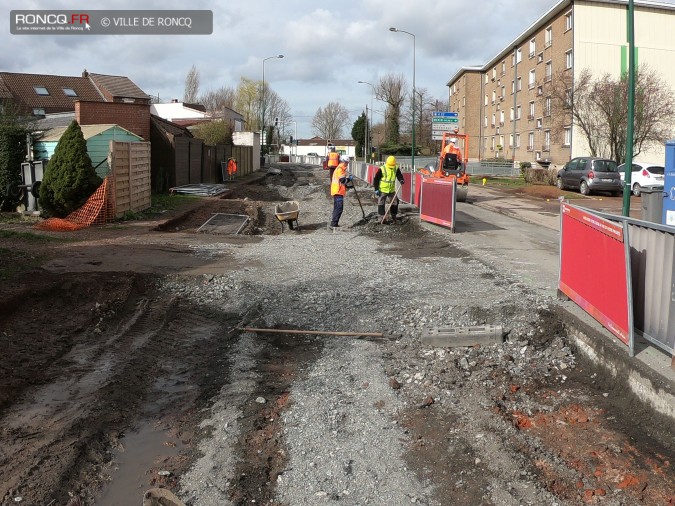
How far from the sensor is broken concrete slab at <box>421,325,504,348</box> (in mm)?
6617

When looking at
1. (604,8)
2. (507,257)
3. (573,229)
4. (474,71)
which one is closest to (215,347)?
(573,229)

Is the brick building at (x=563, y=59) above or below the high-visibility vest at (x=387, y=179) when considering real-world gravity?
above

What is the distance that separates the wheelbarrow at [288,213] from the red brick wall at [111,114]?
11.5 m

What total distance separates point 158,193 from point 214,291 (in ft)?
56.7

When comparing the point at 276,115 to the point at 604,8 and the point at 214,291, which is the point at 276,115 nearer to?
the point at 604,8

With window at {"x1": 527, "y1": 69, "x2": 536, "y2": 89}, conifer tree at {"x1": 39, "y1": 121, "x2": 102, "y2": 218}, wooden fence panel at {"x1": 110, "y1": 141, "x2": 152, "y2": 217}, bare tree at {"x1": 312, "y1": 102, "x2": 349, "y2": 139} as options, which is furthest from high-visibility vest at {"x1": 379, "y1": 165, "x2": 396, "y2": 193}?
bare tree at {"x1": 312, "y1": 102, "x2": 349, "y2": 139}

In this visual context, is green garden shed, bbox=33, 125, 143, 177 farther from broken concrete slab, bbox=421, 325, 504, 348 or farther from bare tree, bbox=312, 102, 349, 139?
bare tree, bbox=312, 102, 349, 139

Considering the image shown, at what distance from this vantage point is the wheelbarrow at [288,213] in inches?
652

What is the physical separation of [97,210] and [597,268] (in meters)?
12.9

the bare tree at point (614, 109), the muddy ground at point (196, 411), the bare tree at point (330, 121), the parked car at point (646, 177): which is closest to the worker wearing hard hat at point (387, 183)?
the muddy ground at point (196, 411)

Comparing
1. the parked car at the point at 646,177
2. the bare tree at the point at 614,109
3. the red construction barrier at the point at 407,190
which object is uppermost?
the bare tree at the point at 614,109

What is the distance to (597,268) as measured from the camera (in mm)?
6203

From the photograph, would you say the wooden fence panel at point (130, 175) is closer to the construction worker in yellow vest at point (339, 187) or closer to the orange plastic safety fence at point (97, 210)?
the orange plastic safety fence at point (97, 210)

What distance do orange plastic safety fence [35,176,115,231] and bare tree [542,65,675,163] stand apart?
2665 centimetres
